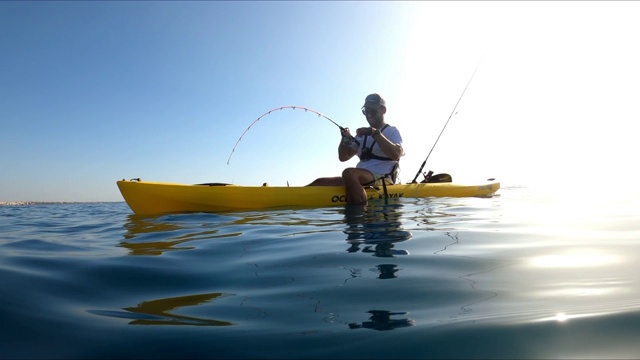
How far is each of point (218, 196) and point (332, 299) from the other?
17.2 ft

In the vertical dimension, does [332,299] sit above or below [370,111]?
below

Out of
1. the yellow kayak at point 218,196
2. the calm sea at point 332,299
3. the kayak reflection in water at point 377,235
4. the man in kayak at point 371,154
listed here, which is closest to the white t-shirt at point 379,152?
the man in kayak at point 371,154

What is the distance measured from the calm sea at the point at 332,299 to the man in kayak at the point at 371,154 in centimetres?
355

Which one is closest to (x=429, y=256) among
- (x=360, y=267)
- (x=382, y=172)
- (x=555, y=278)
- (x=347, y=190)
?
(x=360, y=267)

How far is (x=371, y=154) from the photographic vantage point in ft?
23.0

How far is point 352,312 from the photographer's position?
1339mm

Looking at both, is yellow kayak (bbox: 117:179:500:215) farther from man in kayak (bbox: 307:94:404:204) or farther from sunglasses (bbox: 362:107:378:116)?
sunglasses (bbox: 362:107:378:116)

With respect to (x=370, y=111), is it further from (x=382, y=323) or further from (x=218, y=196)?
(x=382, y=323)

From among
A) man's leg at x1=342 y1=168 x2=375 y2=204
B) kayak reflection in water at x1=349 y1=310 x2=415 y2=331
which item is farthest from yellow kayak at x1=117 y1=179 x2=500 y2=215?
kayak reflection in water at x1=349 y1=310 x2=415 y2=331

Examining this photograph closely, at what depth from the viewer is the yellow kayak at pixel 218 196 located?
6.09 meters

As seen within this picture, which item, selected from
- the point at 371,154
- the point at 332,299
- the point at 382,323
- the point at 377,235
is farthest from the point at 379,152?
the point at 382,323

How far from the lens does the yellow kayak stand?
6086 mm

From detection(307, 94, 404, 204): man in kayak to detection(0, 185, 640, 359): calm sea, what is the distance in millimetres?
3549

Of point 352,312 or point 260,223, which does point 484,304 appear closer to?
point 352,312
